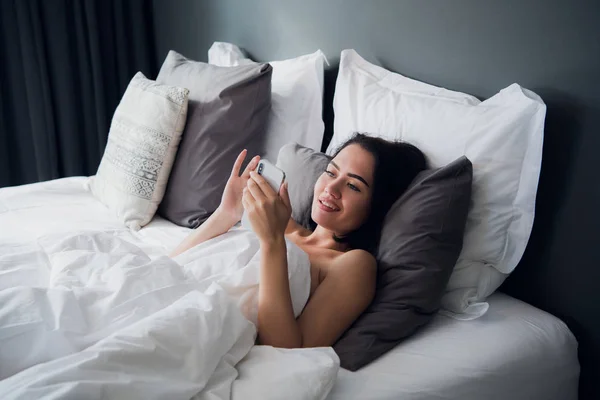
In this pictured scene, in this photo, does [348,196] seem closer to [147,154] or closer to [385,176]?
[385,176]

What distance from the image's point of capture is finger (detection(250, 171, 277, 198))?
1076mm

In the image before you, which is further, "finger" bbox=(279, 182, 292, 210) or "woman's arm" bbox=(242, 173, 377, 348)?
"finger" bbox=(279, 182, 292, 210)

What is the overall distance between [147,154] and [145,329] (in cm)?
95

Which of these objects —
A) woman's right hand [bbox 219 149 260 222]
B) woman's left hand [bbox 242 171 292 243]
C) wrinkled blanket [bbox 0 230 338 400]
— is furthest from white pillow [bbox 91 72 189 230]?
woman's left hand [bbox 242 171 292 243]

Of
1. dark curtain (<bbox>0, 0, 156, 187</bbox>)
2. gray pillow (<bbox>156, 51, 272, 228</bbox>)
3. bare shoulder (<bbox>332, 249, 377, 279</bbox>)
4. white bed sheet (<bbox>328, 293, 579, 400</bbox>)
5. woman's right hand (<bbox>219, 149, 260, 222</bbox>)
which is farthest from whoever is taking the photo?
dark curtain (<bbox>0, 0, 156, 187</bbox>)

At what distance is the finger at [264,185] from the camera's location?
108 centimetres

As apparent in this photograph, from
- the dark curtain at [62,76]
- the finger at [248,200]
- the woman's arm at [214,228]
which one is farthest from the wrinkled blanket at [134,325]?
the dark curtain at [62,76]

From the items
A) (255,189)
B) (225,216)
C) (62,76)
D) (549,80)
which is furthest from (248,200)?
(62,76)

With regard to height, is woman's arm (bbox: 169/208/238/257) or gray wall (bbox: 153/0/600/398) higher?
gray wall (bbox: 153/0/600/398)

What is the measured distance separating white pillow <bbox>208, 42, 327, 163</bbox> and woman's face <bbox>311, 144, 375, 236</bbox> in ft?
1.52

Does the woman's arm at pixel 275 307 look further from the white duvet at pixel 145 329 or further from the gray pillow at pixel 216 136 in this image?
the gray pillow at pixel 216 136

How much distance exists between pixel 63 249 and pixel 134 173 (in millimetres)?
517

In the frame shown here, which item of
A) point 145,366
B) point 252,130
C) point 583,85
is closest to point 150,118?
point 252,130

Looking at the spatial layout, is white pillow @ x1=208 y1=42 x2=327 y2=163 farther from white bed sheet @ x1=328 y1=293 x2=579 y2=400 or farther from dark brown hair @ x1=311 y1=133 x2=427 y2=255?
white bed sheet @ x1=328 y1=293 x2=579 y2=400
